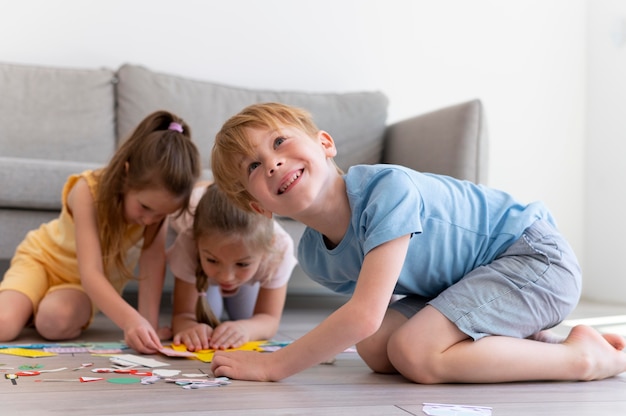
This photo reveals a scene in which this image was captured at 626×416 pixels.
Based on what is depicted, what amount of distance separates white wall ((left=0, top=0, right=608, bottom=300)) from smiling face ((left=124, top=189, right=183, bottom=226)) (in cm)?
172

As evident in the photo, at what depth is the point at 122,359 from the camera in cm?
140

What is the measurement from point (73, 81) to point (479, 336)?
89.9 inches

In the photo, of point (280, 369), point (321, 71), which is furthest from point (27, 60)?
point (280, 369)

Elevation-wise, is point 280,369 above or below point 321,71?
below

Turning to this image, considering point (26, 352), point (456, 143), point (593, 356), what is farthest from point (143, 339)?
point (456, 143)

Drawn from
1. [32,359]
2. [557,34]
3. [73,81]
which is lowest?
[32,359]

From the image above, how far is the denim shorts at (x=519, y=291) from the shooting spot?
52.0 inches

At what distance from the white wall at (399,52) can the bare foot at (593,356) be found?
2379 millimetres

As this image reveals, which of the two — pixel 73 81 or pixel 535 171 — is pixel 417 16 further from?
pixel 73 81

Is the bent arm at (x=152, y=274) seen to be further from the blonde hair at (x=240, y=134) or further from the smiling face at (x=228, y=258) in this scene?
the blonde hair at (x=240, y=134)

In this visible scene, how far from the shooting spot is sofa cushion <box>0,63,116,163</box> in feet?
9.46

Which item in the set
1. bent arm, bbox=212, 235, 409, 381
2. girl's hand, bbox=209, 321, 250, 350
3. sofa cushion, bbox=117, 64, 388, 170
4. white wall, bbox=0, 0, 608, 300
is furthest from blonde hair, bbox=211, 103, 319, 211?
white wall, bbox=0, 0, 608, 300

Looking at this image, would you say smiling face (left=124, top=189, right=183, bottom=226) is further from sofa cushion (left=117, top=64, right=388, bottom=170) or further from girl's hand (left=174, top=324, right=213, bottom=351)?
sofa cushion (left=117, top=64, right=388, bottom=170)

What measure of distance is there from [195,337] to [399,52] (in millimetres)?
2427
